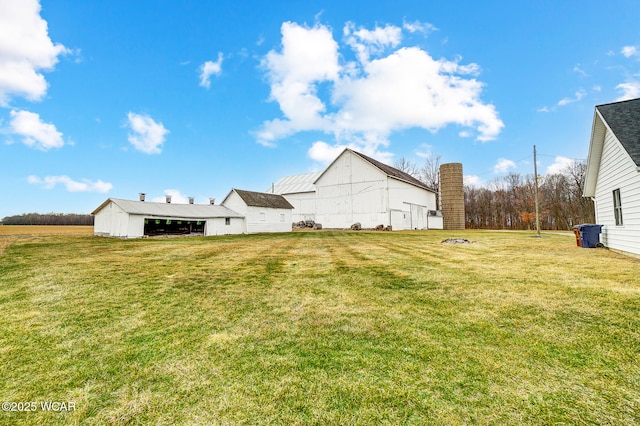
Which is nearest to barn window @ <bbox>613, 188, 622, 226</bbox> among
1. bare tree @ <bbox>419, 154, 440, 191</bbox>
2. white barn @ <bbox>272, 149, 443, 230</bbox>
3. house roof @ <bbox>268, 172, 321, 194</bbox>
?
white barn @ <bbox>272, 149, 443, 230</bbox>

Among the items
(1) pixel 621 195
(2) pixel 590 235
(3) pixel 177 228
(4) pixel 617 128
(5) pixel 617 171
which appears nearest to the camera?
(4) pixel 617 128

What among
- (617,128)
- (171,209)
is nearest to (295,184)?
(171,209)

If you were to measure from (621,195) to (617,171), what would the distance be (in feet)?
2.93

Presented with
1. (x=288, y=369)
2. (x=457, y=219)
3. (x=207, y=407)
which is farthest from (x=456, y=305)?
(x=457, y=219)

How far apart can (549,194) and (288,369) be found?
57.1 m

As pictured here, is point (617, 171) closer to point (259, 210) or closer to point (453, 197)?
point (259, 210)

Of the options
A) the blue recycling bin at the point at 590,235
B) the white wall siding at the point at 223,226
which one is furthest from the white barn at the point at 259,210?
the blue recycling bin at the point at 590,235

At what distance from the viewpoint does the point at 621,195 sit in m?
10.0

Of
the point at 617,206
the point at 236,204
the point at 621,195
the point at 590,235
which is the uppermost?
the point at 236,204

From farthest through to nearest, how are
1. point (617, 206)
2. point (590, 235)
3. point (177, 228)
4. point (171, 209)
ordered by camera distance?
point (177, 228)
point (171, 209)
point (590, 235)
point (617, 206)

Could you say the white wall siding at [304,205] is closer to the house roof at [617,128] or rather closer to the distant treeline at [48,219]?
the house roof at [617,128]

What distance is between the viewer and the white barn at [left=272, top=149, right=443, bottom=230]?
102 feet

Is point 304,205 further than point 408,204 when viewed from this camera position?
Yes

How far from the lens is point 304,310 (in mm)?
4465
